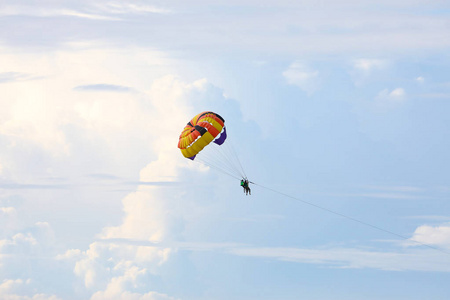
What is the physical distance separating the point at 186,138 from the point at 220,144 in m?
4.17

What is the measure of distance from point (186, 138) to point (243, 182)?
322 inches

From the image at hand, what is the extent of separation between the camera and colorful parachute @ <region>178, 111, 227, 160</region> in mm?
115625

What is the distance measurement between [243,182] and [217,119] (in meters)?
7.79

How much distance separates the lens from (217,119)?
117 metres

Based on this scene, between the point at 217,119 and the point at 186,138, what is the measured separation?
13.8 ft

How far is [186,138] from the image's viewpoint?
4589 inches

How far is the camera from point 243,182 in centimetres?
11681

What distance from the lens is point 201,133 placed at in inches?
4547

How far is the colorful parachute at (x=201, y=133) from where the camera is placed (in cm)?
11562

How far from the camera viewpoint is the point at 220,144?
118000 mm
